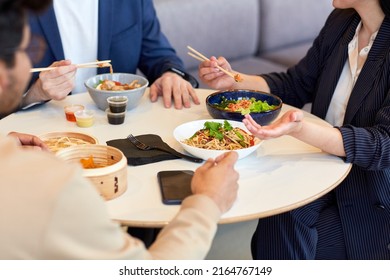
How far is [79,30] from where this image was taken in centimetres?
242

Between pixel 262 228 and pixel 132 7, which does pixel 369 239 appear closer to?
pixel 262 228

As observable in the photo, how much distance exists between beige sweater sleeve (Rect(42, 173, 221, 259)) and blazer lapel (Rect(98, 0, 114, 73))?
4.42 ft

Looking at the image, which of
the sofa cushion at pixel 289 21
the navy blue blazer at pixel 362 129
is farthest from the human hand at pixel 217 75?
the sofa cushion at pixel 289 21

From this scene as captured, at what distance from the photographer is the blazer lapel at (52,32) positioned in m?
2.30

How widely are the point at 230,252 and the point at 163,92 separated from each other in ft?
2.12

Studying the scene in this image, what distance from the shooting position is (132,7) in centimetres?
249

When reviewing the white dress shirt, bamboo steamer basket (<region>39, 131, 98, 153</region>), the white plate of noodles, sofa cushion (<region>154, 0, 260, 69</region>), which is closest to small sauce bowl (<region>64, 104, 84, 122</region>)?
bamboo steamer basket (<region>39, 131, 98, 153</region>)

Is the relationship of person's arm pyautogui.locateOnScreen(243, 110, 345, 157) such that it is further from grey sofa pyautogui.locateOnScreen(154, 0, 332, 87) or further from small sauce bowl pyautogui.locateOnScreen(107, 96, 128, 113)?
grey sofa pyautogui.locateOnScreen(154, 0, 332, 87)

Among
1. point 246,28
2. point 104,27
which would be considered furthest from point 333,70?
point 246,28

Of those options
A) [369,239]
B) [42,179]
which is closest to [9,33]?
[42,179]

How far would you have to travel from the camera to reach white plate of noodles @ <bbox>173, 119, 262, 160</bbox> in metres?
1.62

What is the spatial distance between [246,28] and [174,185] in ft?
8.45

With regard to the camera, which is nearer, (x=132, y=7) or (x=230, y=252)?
(x=230, y=252)

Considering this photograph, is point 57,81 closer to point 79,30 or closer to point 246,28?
point 79,30
